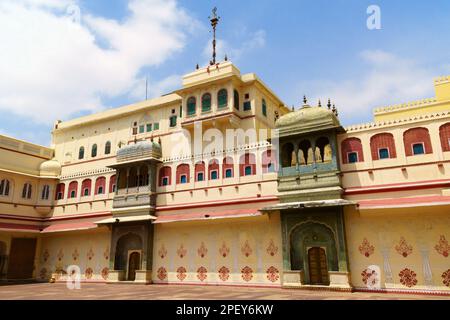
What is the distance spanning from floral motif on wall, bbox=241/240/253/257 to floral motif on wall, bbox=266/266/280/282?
1.39 metres

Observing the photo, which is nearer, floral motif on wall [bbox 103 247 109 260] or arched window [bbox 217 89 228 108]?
floral motif on wall [bbox 103 247 109 260]

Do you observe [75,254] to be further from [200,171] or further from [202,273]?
[200,171]

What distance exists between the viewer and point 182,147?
92.1ft

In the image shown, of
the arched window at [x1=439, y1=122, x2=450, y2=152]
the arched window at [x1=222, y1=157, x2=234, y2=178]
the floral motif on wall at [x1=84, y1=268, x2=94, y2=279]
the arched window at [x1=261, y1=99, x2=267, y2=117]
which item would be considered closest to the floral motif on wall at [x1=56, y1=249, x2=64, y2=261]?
the floral motif on wall at [x1=84, y1=268, x2=94, y2=279]

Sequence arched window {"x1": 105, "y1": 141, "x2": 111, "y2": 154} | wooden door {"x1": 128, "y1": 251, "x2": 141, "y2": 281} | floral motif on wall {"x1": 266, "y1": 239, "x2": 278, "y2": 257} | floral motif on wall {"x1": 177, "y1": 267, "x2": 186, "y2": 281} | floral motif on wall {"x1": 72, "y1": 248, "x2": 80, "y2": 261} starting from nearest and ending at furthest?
1. floral motif on wall {"x1": 266, "y1": 239, "x2": 278, "y2": 257}
2. floral motif on wall {"x1": 177, "y1": 267, "x2": 186, "y2": 281}
3. wooden door {"x1": 128, "y1": 251, "x2": 141, "y2": 281}
4. floral motif on wall {"x1": 72, "y1": 248, "x2": 80, "y2": 261}
5. arched window {"x1": 105, "y1": 141, "x2": 111, "y2": 154}

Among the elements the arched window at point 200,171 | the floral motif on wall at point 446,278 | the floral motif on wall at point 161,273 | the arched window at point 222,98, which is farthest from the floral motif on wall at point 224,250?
the arched window at point 222,98

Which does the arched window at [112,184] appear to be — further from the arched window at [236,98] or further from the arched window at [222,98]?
the arched window at [236,98]

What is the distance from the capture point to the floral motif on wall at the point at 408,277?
1510cm

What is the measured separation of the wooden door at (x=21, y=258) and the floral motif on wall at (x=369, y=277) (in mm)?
23154

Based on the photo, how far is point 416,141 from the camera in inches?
658

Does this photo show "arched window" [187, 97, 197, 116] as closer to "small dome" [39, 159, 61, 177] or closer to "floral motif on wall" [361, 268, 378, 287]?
"small dome" [39, 159, 61, 177]

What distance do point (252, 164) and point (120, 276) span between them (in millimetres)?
10920

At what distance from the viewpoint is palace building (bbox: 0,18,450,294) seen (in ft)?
52.5
